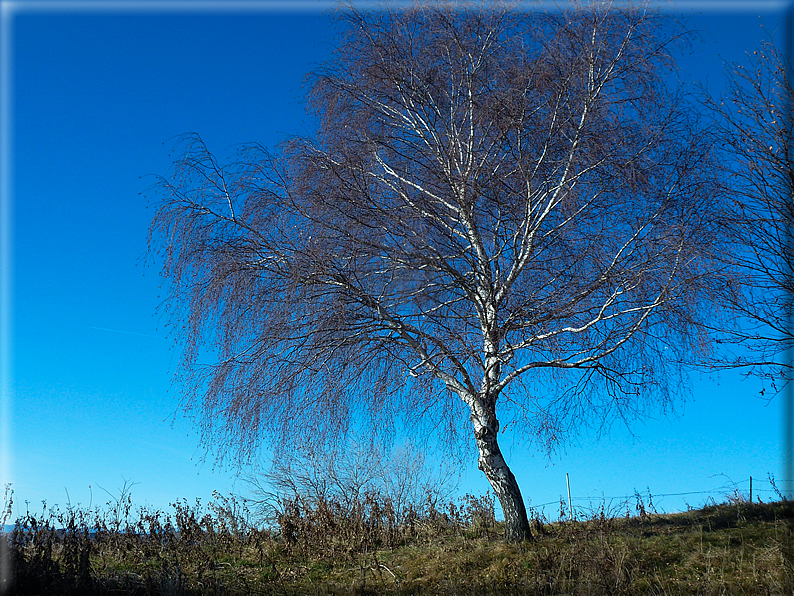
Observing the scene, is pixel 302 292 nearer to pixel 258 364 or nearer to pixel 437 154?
pixel 258 364

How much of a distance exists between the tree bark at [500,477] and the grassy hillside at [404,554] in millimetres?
287

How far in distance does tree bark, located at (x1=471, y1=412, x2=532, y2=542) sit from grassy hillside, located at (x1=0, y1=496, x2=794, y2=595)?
287 millimetres

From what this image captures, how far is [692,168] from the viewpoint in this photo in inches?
337

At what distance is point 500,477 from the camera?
331 inches

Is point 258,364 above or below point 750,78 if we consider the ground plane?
below

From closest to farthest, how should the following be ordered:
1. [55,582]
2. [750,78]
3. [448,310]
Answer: [55,582] < [750,78] < [448,310]

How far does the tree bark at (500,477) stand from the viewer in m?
8.22

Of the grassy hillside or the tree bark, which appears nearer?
the grassy hillside

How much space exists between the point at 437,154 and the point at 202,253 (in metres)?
3.68

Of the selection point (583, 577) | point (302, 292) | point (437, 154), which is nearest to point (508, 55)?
point (437, 154)

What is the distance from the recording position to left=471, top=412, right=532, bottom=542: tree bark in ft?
27.0

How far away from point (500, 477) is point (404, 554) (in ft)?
5.52

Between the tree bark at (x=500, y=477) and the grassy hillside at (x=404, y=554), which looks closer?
the grassy hillside at (x=404, y=554)

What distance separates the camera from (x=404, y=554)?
849 centimetres
